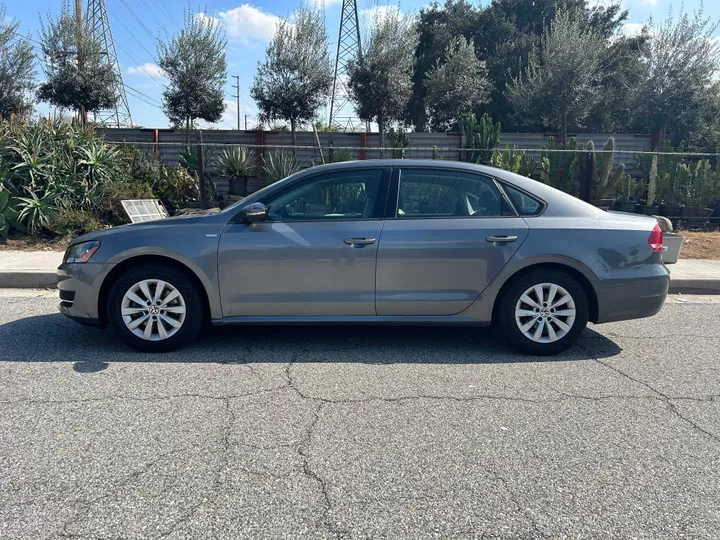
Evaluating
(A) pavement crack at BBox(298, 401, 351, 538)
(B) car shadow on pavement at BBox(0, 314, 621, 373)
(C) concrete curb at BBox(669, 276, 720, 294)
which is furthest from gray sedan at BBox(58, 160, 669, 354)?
(C) concrete curb at BBox(669, 276, 720, 294)

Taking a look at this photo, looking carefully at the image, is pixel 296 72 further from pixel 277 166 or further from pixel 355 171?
pixel 355 171

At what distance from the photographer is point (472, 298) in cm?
471

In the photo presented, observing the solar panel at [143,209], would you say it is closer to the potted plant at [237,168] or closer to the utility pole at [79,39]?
the potted plant at [237,168]

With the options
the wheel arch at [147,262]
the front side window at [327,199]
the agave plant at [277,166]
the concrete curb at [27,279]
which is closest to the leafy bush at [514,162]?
the agave plant at [277,166]

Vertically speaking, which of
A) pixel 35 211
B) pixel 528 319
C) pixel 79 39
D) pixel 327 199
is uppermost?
pixel 79 39

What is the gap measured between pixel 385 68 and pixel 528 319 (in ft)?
55.1

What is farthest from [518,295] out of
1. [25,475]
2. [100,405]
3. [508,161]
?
[508,161]

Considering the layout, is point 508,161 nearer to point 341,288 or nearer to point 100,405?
point 341,288

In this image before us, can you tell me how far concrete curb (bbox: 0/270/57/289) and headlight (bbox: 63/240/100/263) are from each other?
3.16m

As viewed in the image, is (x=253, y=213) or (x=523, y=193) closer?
(x=253, y=213)

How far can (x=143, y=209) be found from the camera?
34.3 ft

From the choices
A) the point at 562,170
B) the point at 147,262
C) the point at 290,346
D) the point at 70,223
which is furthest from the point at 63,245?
the point at 562,170

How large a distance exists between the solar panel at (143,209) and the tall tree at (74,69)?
10200 millimetres

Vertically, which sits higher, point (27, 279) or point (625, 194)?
point (625, 194)
